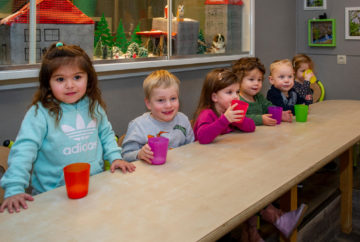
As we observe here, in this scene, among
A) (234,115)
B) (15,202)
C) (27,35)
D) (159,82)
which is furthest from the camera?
(27,35)

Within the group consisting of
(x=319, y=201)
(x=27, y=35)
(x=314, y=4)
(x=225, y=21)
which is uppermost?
(x=314, y=4)

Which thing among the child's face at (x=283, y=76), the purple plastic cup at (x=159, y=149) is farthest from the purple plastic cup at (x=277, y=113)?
the purple plastic cup at (x=159, y=149)

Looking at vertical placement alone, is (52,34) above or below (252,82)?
above

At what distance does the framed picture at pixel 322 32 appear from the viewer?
4.79 meters

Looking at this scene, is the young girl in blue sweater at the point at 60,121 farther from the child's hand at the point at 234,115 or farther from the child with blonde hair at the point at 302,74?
the child with blonde hair at the point at 302,74

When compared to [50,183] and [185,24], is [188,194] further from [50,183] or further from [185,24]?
[185,24]

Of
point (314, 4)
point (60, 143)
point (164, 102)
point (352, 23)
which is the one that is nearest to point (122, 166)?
point (60, 143)

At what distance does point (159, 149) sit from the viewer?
1.66 m

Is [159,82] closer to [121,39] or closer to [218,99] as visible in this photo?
[218,99]

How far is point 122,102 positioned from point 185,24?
0.94 m

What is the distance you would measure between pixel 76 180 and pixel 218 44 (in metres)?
2.79

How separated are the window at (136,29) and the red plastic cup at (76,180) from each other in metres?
1.25

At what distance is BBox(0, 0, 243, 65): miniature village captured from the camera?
237cm

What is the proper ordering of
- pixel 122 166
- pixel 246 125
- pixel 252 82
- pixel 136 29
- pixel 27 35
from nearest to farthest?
pixel 122 166
pixel 246 125
pixel 27 35
pixel 252 82
pixel 136 29
